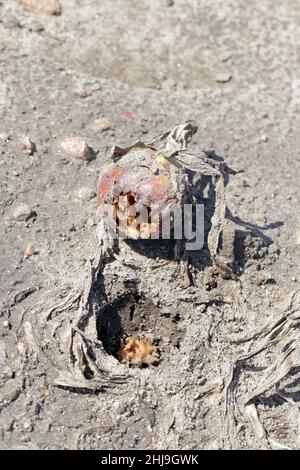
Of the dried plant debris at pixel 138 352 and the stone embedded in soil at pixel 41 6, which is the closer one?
the dried plant debris at pixel 138 352

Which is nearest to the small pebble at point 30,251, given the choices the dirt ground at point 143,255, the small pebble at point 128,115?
the dirt ground at point 143,255

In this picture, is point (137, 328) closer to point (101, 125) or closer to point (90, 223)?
point (90, 223)

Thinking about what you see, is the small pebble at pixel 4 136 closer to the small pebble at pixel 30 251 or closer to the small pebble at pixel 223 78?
the small pebble at pixel 30 251

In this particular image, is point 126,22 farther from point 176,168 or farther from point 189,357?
point 189,357

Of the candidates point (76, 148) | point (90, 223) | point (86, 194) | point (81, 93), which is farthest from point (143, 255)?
point (81, 93)

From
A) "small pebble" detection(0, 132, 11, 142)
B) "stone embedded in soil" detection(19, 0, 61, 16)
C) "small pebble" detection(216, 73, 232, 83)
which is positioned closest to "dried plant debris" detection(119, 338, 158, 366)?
"small pebble" detection(0, 132, 11, 142)

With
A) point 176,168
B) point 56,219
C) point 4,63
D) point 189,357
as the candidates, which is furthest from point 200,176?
point 4,63
